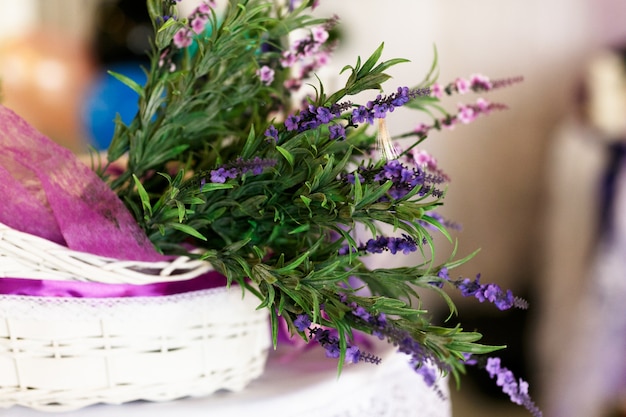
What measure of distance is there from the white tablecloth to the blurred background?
4.64ft

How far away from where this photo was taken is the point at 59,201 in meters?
0.59

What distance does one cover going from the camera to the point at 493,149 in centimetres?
283

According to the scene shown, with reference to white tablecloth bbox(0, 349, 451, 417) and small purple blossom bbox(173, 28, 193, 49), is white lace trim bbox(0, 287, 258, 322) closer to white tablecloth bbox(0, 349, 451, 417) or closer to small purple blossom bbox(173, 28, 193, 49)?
white tablecloth bbox(0, 349, 451, 417)

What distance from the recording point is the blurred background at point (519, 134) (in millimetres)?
2117

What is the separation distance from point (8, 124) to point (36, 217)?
89 millimetres

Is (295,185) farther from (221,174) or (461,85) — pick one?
(461,85)

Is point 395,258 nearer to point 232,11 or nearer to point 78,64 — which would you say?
point 232,11

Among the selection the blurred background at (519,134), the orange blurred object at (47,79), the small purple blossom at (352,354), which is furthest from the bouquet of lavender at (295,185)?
the orange blurred object at (47,79)

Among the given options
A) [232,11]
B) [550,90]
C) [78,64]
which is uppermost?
[232,11]

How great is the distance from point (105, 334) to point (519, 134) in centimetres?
248

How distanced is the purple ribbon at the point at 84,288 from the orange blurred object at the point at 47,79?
171cm

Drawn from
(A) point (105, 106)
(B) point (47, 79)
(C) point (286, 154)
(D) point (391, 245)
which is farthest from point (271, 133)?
(B) point (47, 79)

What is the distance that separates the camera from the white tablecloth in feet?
2.05

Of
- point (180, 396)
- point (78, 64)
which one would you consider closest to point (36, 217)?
point (180, 396)
